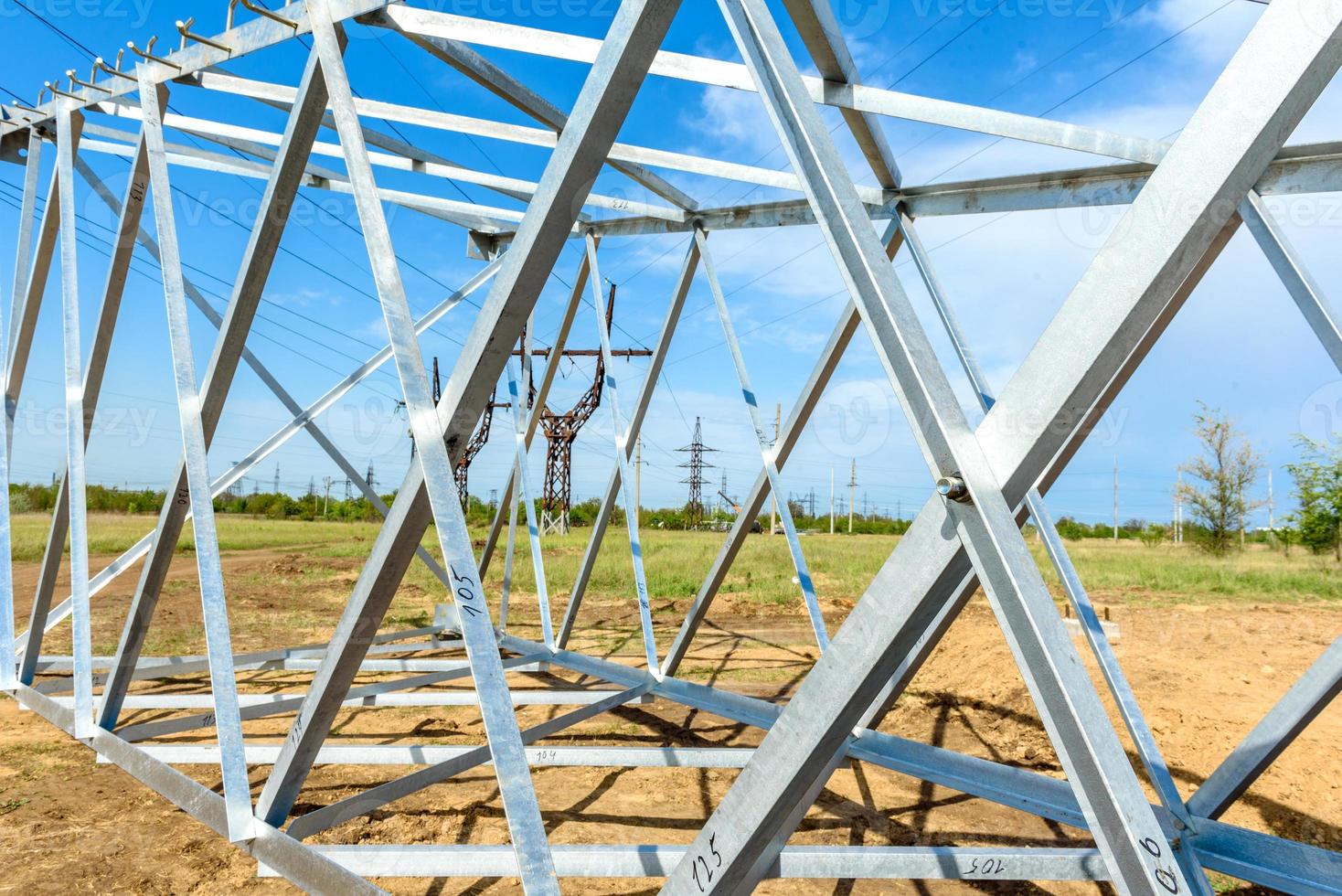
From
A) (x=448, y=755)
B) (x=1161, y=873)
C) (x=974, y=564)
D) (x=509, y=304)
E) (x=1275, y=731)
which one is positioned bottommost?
(x=448, y=755)

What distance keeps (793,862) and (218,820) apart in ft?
11.1

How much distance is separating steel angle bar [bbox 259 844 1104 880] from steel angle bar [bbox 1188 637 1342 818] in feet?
3.10

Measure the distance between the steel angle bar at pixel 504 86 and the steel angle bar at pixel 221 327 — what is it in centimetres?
78

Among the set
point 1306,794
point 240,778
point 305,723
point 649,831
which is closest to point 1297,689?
point 1306,794

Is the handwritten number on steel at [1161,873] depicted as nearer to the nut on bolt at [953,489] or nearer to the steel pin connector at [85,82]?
the nut on bolt at [953,489]

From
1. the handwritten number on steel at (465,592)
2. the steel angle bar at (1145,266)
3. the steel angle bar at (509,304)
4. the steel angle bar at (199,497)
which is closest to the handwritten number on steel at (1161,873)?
the steel angle bar at (1145,266)

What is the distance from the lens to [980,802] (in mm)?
6699

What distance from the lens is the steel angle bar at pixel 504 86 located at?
15.1 feet

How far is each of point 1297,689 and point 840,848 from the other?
8.44ft

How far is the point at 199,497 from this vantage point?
15.2 feet

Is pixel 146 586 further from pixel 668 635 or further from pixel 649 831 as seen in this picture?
pixel 668 635

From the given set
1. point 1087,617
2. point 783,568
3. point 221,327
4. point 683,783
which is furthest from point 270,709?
point 783,568

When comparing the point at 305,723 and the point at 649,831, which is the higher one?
the point at 305,723

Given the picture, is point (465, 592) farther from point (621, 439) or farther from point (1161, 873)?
point (621, 439)
